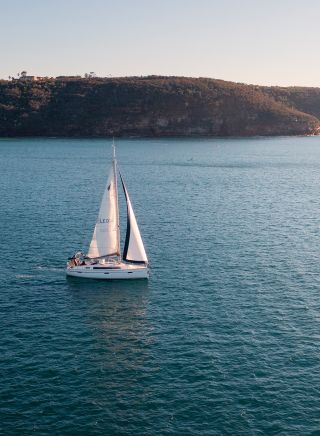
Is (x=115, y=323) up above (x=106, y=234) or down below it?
Answer: below

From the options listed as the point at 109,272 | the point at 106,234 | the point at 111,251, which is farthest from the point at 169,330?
the point at 106,234

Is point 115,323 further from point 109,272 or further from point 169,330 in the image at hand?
point 109,272

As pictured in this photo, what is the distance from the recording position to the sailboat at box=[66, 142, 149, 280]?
71.4 m

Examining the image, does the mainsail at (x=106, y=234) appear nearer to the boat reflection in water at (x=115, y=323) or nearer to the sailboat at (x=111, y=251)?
the sailboat at (x=111, y=251)

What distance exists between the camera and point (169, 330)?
57.0 metres

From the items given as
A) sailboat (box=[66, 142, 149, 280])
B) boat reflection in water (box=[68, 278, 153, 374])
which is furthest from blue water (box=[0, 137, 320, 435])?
sailboat (box=[66, 142, 149, 280])

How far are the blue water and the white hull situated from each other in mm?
1222

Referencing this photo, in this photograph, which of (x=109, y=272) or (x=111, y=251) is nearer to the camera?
(x=109, y=272)

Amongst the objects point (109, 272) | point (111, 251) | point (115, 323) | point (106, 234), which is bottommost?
point (115, 323)

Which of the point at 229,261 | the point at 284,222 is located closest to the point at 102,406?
the point at 229,261

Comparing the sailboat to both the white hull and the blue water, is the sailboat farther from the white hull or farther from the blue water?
the blue water

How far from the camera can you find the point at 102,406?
43.8 meters

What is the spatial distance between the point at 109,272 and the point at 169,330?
16.8 meters

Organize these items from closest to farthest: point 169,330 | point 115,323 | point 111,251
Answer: point 169,330 → point 115,323 → point 111,251
